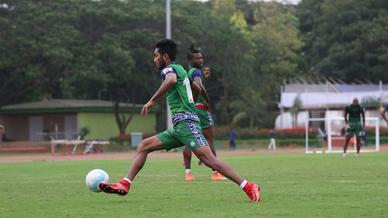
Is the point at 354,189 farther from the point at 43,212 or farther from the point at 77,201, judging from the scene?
the point at 43,212

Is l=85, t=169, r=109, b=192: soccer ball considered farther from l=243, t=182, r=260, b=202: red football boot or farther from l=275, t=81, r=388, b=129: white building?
l=275, t=81, r=388, b=129: white building

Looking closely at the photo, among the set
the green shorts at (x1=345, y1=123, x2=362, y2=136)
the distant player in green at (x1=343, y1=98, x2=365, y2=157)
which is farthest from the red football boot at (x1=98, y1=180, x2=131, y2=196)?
the green shorts at (x1=345, y1=123, x2=362, y2=136)

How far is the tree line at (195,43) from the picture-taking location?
5547 cm

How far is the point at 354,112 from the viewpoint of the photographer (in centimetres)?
2591

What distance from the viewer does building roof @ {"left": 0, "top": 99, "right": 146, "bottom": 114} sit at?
198 ft

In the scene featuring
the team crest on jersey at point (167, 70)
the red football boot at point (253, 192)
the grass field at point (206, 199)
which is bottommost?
the grass field at point (206, 199)

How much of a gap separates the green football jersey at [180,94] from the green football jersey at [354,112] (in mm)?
16282

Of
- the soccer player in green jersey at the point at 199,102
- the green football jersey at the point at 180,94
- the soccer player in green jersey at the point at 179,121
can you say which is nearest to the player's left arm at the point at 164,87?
the soccer player in green jersey at the point at 179,121

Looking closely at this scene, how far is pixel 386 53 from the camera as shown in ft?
239

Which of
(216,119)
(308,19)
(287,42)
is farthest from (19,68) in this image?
(308,19)

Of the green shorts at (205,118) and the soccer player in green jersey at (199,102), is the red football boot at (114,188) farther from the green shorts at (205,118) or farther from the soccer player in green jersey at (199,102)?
the green shorts at (205,118)

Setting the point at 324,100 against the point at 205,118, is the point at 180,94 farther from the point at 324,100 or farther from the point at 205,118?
the point at 324,100

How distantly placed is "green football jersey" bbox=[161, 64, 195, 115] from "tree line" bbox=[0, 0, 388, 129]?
1727 inches

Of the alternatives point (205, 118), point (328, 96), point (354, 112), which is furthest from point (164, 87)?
point (328, 96)
